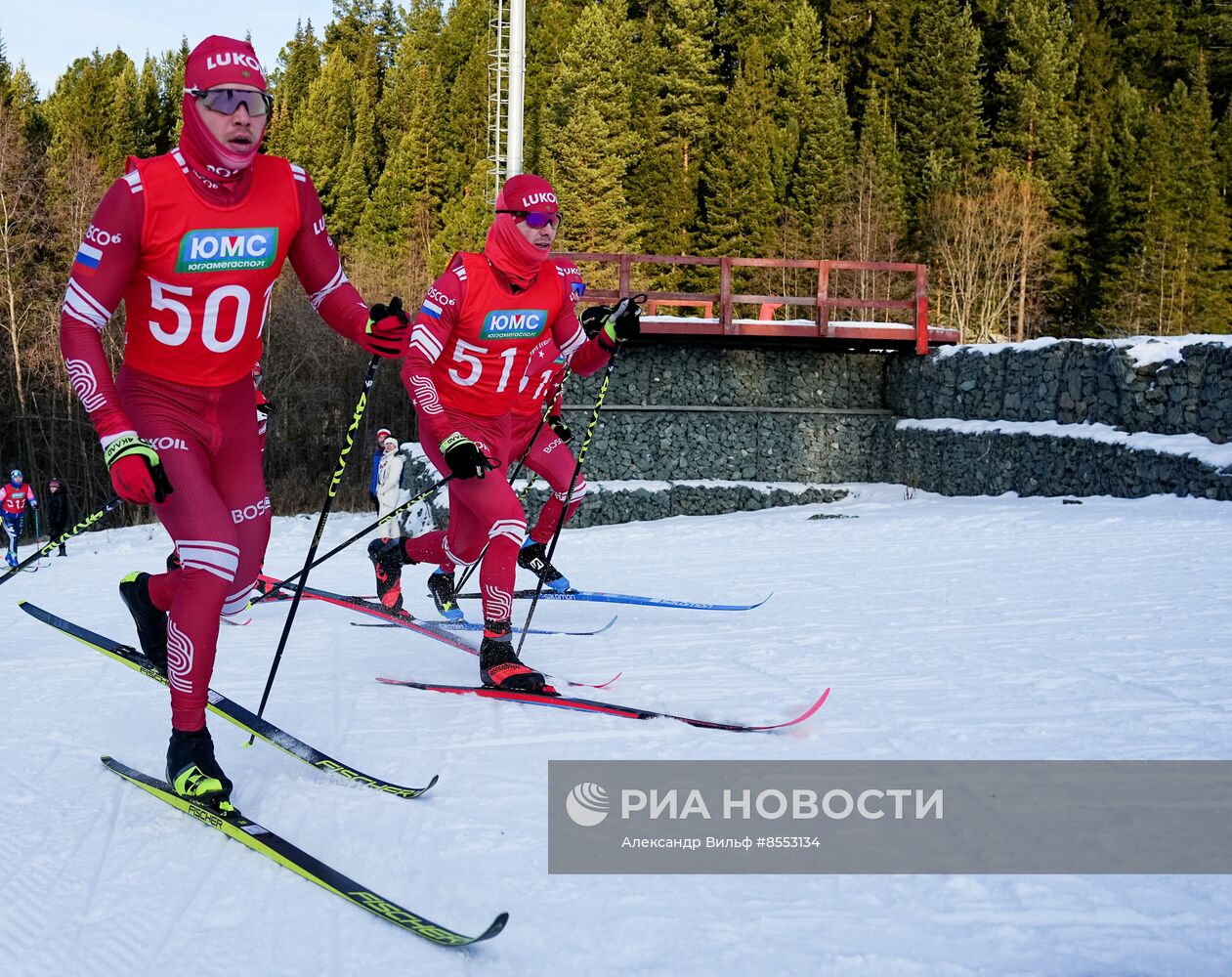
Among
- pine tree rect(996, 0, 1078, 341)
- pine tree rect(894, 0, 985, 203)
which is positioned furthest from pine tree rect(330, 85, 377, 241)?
pine tree rect(996, 0, 1078, 341)

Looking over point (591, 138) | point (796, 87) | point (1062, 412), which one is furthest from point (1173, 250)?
point (1062, 412)

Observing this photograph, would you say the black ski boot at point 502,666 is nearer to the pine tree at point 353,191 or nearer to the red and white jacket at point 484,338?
the red and white jacket at point 484,338

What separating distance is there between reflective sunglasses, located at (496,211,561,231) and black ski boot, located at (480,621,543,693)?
1867 mm

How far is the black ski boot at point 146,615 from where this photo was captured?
376 cm

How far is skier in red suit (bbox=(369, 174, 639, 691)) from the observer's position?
15.8ft

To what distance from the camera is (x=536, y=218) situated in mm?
5270

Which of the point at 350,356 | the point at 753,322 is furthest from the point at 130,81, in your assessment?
the point at 753,322

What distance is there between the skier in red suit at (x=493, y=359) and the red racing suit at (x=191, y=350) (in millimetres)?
1157

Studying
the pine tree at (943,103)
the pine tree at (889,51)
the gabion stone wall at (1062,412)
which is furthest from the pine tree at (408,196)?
the gabion stone wall at (1062,412)

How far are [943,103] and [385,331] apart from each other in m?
48.3

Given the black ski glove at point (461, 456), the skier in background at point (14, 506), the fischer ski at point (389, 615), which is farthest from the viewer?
the skier in background at point (14, 506)

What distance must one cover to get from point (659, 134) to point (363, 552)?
38.3m

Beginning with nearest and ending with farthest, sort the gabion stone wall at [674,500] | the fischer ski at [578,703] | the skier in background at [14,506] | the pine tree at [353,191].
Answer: the fischer ski at [578,703] → the skier in background at [14,506] → the gabion stone wall at [674,500] → the pine tree at [353,191]

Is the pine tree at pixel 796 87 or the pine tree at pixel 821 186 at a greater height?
the pine tree at pixel 796 87
